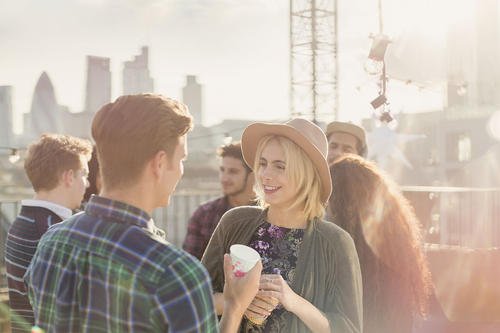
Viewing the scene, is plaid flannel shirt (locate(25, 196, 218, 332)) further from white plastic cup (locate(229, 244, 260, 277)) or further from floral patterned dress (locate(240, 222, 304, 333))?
floral patterned dress (locate(240, 222, 304, 333))

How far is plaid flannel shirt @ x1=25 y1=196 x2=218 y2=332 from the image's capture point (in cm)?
151

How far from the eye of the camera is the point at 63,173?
3236 mm

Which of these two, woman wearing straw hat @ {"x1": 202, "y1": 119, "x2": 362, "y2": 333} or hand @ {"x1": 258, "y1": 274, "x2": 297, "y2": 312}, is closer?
hand @ {"x1": 258, "y1": 274, "x2": 297, "y2": 312}

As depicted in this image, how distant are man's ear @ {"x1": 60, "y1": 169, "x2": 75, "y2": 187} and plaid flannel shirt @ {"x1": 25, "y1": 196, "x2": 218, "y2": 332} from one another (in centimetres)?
157

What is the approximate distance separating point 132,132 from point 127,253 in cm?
33

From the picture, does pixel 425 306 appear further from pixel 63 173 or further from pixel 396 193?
pixel 63 173

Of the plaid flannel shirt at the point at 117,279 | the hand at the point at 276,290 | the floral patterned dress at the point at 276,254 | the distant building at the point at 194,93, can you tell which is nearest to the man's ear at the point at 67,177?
the floral patterned dress at the point at 276,254

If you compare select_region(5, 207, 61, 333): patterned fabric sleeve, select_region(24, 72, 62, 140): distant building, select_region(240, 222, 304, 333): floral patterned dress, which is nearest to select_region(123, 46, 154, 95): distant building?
select_region(24, 72, 62, 140): distant building

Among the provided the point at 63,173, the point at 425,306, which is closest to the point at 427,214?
the point at 425,306

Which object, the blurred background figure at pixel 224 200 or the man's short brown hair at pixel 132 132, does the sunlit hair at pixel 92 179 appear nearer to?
the blurred background figure at pixel 224 200

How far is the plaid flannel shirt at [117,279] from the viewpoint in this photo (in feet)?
4.97

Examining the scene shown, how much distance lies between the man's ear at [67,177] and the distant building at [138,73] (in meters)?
75.0

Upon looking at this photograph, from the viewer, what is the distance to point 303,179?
9.19ft

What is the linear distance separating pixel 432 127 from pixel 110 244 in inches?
1718
